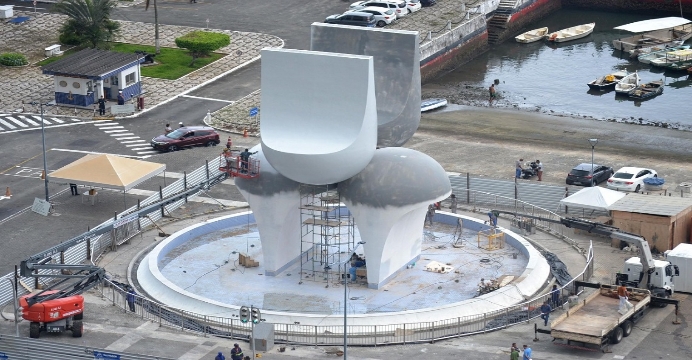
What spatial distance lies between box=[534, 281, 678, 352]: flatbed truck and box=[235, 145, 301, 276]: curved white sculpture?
1418cm

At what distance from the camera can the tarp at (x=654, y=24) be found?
140 meters

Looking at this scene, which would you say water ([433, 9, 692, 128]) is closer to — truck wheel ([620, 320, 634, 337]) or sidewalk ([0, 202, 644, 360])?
truck wheel ([620, 320, 634, 337])

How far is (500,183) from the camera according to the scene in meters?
93.4

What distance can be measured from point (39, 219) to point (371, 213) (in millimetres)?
24183

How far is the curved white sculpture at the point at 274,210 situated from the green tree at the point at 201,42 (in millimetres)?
48152

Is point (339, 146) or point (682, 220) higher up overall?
point (339, 146)

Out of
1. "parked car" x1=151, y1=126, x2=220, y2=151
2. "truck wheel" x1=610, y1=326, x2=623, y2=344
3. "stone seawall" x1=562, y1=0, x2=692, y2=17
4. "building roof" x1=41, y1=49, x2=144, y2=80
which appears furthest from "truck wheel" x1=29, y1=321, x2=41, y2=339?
"stone seawall" x1=562, y1=0, x2=692, y2=17

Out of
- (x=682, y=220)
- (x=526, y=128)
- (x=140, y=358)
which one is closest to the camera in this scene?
(x=140, y=358)

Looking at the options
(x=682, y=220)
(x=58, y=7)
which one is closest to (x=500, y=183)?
(x=682, y=220)

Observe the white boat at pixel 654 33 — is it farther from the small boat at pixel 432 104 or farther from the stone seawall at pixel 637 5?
the small boat at pixel 432 104

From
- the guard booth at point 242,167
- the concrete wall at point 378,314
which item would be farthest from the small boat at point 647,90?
the guard booth at point 242,167

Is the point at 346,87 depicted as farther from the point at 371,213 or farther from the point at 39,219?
the point at 39,219

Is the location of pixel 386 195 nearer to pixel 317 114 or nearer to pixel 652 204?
pixel 317 114

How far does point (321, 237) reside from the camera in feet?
255
